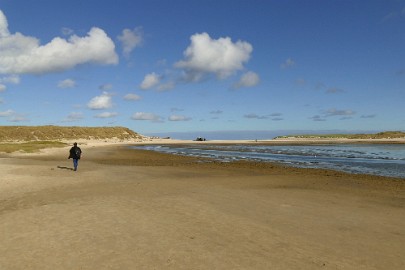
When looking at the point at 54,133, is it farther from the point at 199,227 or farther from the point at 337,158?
the point at 199,227

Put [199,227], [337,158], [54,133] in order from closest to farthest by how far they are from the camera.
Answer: [199,227]
[337,158]
[54,133]

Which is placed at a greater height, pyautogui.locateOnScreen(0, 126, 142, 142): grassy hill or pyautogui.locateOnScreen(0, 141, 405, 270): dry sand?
pyautogui.locateOnScreen(0, 126, 142, 142): grassy hill

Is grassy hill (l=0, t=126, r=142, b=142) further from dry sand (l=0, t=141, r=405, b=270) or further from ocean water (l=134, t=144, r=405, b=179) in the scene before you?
dry sand (l=0, t=141, r=405, b=270)

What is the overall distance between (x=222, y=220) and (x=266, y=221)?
1.52m

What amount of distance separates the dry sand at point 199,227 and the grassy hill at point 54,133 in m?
109

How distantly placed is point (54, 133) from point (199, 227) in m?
130

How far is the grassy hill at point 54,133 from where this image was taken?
387 ft

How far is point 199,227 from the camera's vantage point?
36.1 ft

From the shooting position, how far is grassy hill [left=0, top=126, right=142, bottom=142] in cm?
11788

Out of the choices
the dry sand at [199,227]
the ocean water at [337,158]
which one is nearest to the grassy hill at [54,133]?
the ocean water at [337,158]

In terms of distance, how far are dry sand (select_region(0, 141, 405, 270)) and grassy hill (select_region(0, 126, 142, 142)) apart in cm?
10947

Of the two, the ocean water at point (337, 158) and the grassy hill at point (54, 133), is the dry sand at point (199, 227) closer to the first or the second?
the ocean water at point (337, 158)

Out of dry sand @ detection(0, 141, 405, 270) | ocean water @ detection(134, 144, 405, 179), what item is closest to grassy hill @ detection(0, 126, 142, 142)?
ocean water @ detection(134, 144, 405, 179)

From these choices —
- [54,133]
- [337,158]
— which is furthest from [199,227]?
[54,133]
